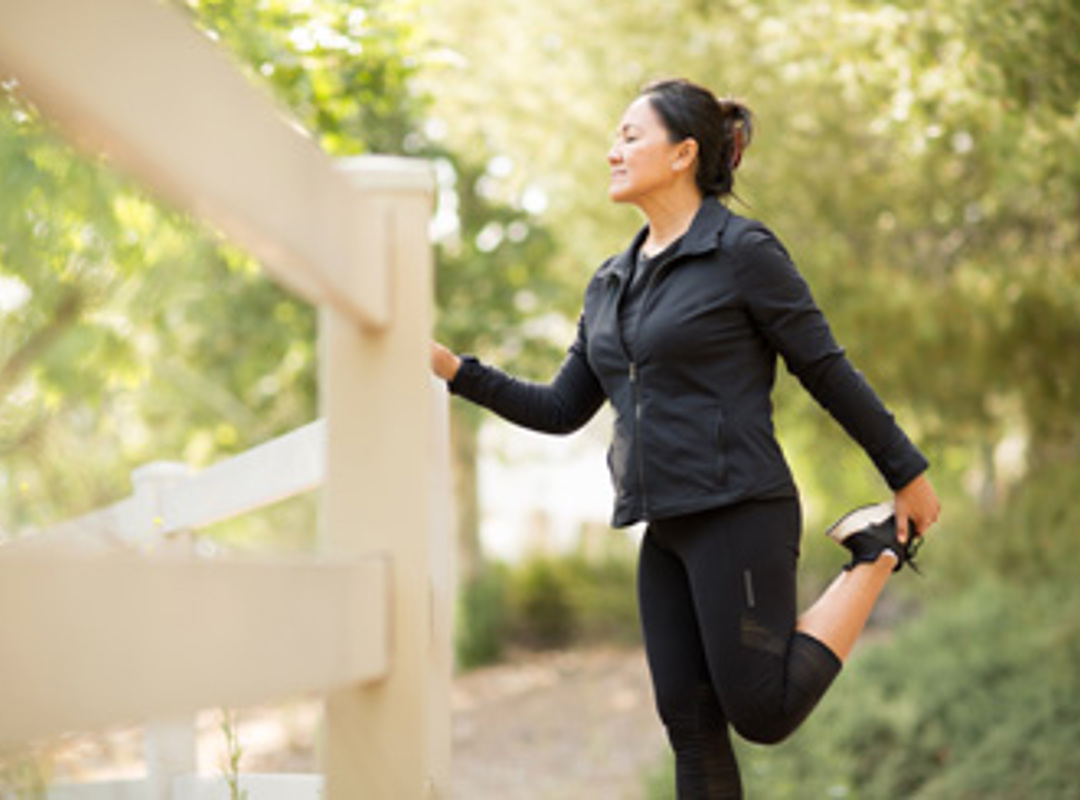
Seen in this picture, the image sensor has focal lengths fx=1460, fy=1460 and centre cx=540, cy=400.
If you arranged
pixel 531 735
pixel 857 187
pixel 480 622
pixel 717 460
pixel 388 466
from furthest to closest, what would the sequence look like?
1. pixel 480 622
2. pixel 531 735
3. pixel 857 187
4. pixel 717 460
5. pixel 388 466

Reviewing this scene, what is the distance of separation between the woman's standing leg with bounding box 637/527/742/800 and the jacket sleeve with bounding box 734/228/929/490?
0.39 metres

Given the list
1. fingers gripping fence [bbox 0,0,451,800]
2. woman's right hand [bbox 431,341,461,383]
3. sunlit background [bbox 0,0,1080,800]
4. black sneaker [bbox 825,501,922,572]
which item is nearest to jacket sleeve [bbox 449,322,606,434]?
woman's right hand [bbox 431,341,461,383]

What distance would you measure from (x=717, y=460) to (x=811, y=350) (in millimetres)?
251

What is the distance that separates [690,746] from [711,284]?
79 centimetres

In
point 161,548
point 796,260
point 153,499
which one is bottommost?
point 161,548

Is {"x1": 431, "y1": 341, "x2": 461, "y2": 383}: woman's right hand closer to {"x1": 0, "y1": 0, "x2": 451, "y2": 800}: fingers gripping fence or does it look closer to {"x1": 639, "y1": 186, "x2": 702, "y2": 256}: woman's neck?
{"x1": 639, "y1": 186, "x2": 702, "y2": 256}: woman's neck

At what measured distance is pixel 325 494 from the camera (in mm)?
1415

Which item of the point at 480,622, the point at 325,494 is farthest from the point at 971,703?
the point at 480,622

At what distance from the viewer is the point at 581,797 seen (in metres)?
7.23

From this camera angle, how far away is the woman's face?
8.52ft

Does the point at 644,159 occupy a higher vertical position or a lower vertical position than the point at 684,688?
higher

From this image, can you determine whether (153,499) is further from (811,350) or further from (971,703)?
(971,703)

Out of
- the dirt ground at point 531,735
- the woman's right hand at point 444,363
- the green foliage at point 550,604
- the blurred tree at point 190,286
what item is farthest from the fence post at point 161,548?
the green foliage at point 550,604

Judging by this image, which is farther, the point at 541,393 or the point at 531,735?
the point at 531,735
